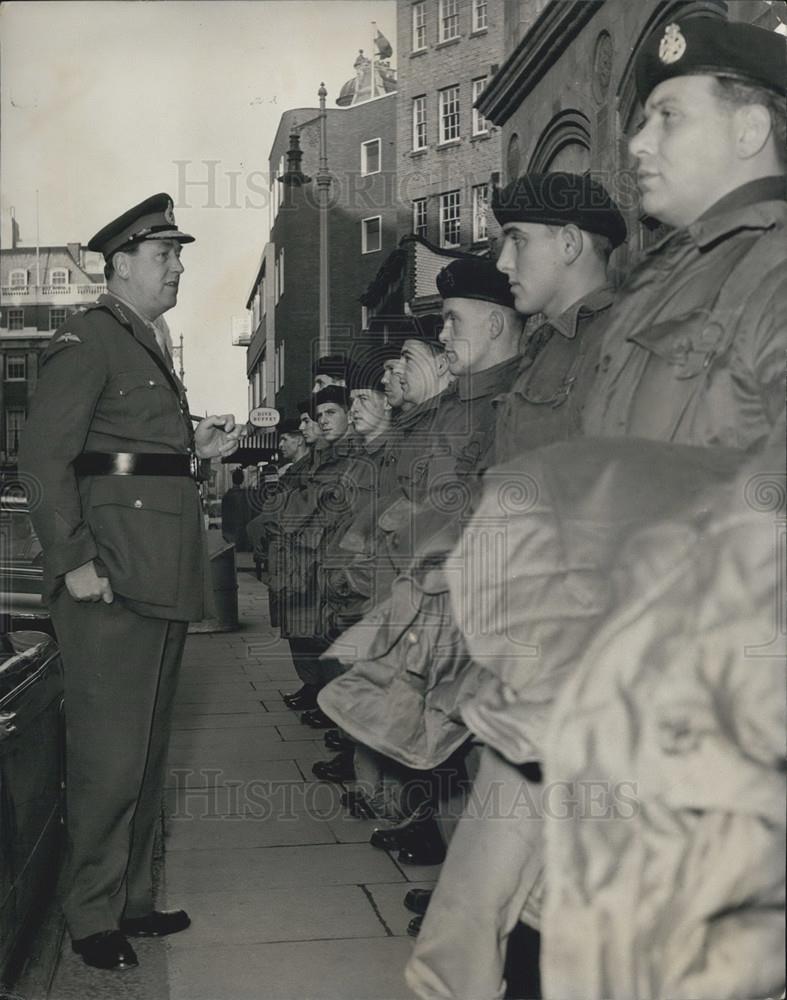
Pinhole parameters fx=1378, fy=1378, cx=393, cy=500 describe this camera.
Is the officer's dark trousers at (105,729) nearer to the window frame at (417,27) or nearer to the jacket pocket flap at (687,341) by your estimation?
the jacket pocket flap at (687,341)

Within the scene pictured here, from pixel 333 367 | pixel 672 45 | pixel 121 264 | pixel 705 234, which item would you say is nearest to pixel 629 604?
pixel 705 234

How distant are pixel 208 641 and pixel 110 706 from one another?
30.3ft

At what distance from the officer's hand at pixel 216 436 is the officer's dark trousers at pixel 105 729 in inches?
25.9

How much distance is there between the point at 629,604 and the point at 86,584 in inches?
96.5

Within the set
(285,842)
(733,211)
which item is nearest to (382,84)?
(285,842)

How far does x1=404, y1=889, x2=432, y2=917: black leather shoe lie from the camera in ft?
14.1

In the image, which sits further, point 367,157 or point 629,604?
point 367,157

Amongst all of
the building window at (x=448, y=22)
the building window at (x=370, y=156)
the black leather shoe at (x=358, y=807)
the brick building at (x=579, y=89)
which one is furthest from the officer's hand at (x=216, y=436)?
the building window at (x=370, y=156)

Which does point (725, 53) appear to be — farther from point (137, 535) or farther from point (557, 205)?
point (137, 535)

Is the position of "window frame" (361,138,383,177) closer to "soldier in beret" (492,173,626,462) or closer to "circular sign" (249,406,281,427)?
"circular sign" (249,406,281,427)

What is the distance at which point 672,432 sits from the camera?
2.33m

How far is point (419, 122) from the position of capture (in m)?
29.0

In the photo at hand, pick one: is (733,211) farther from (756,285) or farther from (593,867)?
(593,867)

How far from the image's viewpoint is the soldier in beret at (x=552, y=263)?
3385mm
